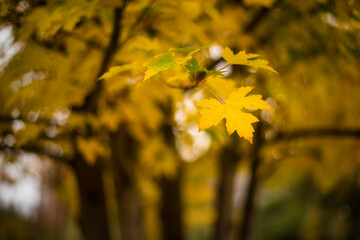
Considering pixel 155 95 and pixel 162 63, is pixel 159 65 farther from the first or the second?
pixel 155 95

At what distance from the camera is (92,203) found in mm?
2783

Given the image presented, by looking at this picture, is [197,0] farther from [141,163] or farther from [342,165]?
[342,165]

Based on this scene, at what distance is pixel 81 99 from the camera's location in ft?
6.29

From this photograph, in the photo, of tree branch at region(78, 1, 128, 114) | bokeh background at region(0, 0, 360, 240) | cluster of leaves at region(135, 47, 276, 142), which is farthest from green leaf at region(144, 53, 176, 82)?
tree branch at region(78, 1, 128, 114)

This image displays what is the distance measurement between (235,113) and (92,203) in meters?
2.35

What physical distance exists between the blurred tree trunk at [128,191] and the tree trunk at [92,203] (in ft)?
0.63

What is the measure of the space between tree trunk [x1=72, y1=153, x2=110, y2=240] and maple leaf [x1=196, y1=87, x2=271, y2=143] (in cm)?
211

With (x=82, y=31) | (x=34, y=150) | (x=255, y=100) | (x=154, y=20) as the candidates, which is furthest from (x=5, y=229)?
(x=255, y=100)

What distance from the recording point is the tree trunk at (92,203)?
2723 mm

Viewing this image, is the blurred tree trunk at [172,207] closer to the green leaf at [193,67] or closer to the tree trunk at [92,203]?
the tree trunk at [92,203]

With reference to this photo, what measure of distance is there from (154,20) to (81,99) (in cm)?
82

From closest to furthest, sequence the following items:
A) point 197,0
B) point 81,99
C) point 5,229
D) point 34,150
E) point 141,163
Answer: point 197,0 → point 81,99 → point 34,150 → point 141,163 → point 5,229

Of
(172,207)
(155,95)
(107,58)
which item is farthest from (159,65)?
(172,207)

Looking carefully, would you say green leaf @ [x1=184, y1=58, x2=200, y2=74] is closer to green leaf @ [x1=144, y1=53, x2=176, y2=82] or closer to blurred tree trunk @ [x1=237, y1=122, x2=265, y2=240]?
green leaf @ [x1=144, y1=53, x2=176, y2=82]
